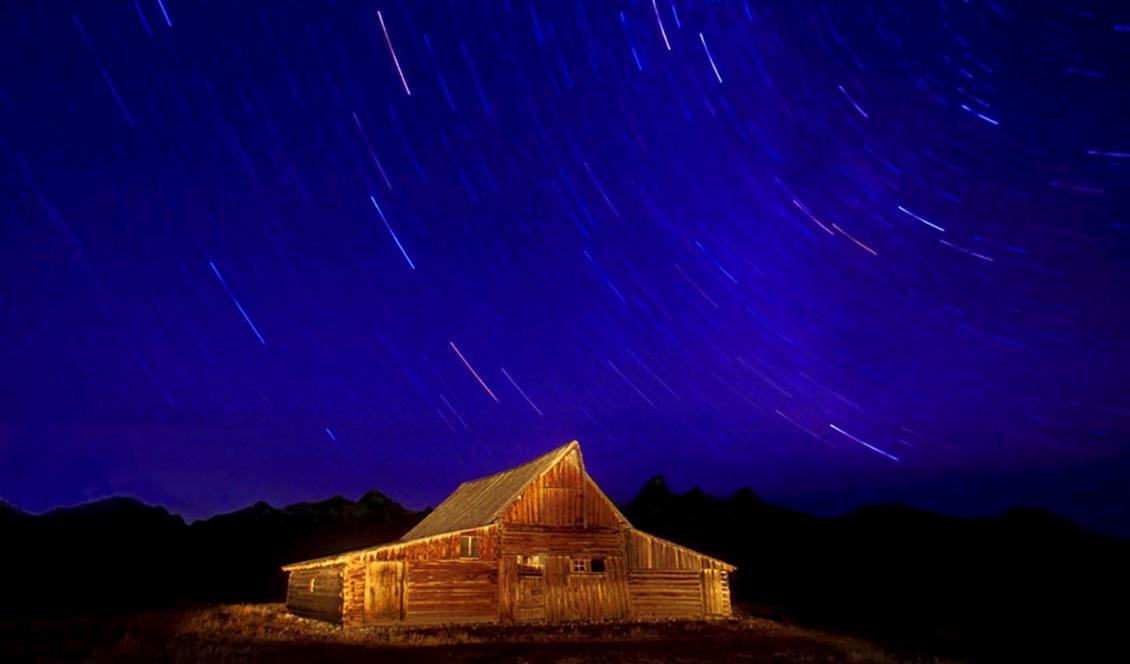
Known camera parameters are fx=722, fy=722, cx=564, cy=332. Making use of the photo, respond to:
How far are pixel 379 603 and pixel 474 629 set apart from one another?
3551 mm

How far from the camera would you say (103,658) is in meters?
16.0

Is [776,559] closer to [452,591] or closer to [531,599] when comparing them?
[531,599]

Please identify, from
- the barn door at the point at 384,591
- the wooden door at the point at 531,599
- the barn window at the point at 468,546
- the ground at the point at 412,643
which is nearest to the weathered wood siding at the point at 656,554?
the ground at the point at 412,643

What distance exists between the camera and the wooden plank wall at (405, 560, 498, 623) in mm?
26453

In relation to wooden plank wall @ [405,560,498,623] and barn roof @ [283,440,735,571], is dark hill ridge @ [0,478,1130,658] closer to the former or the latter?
barn roof @ [283,440,735,571]

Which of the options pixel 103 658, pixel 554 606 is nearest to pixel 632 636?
pixel 554 606

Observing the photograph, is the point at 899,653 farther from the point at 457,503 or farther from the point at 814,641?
the point at 457,503

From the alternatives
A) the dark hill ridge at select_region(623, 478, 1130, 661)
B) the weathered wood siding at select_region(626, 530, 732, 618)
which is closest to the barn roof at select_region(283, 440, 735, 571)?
the weathered wood siding at select_region(626, 530, 732, 618)

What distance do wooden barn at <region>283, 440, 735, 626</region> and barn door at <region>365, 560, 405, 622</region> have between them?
0.04 m

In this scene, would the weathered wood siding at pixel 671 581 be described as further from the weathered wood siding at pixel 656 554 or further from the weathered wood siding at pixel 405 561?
the weathered wood siding at pixel 405 561

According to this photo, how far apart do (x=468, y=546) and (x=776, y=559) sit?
225 feet

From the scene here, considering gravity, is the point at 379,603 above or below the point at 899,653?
above

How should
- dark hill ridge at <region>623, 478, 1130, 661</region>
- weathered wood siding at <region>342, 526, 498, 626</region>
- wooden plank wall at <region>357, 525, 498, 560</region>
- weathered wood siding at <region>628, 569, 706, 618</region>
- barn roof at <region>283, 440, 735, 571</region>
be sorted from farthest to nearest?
dark hill ridge at <region>623, 478, 1130, 661</region> → weathered wood siding at <region>628, 569, 706, 618</region> → barn roof at <region>283, 440, 735, 571</region> → wooden plank wall at <region>357, 525, 498, 560</region> → weathered wood siding at <region>342, 526, 498, 626</region>

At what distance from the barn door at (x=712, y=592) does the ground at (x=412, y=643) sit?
229cm
